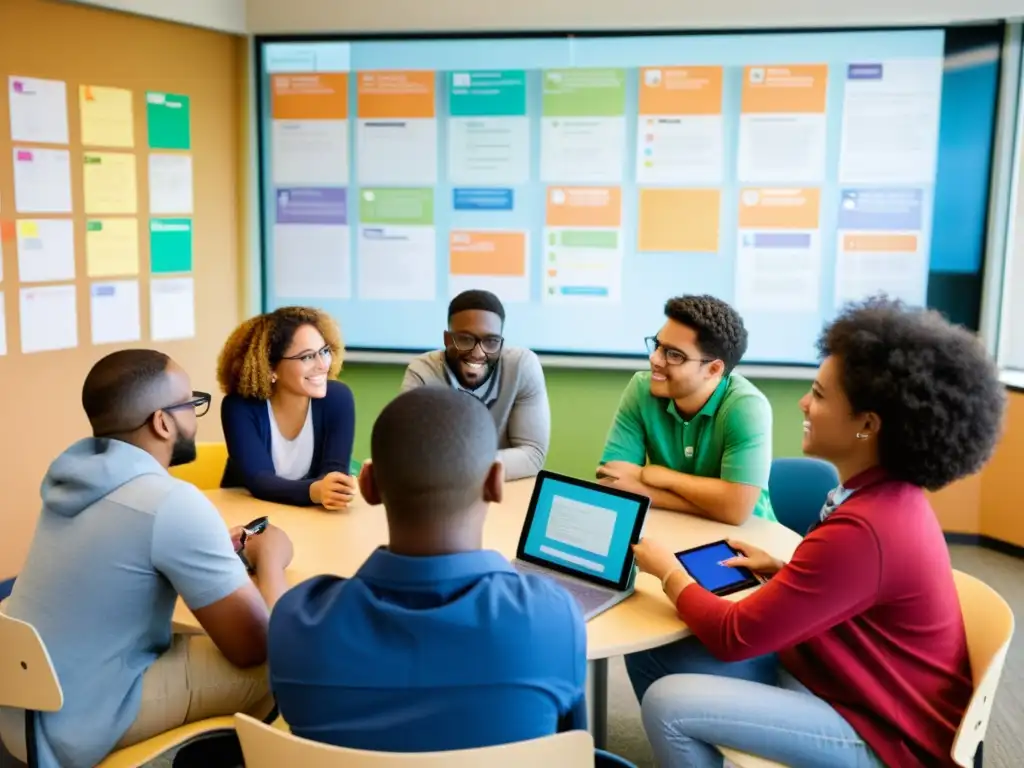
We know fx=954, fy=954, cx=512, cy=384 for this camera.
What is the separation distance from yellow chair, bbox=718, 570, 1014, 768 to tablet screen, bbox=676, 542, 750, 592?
1.07 feet

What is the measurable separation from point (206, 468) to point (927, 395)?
6.93ft

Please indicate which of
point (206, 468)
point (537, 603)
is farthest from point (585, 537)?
point (206, 468)

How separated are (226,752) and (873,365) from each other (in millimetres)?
1471

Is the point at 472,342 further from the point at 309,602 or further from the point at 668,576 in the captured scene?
the point at 309,602

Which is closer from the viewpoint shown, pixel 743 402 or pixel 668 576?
pixel 668 576

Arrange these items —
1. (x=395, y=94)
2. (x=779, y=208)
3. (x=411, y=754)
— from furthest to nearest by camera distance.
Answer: (x=395, y=94) → (x=779, y=208) → (x=411, y=754)

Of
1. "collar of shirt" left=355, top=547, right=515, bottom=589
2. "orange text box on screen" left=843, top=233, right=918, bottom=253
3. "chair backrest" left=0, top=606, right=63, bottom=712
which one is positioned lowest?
"chair backrest" left=0, top=606, right=63, bottom=712

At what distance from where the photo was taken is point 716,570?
6.59 ft

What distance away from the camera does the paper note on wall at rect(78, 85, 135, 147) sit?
13.2 ft

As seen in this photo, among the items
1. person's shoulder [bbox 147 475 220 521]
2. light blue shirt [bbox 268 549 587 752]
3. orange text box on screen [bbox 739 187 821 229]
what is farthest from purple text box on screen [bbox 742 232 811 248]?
light blue shirt [bbox 268 549 587 752]

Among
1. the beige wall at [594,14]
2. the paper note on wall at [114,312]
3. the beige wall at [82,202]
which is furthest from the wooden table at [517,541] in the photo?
the beige wall at [594,14]

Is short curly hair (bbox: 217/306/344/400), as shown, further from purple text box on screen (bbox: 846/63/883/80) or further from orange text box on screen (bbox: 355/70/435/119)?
purple text box on screen (bbox: 846/63/883/80)

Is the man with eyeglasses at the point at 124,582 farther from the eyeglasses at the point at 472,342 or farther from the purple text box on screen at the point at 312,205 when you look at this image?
the purple text box on screen at the point at 312,205

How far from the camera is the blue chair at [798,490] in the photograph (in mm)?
2855
